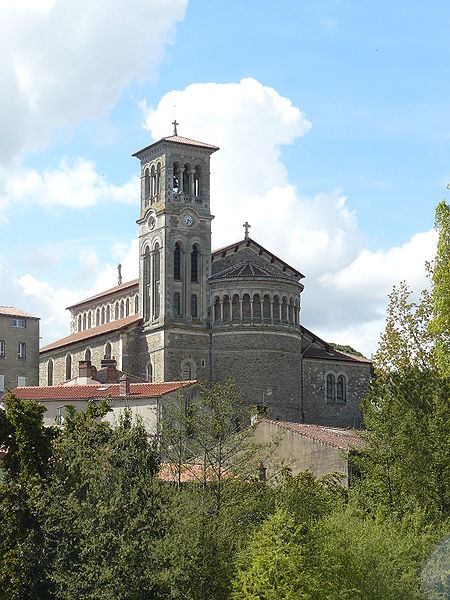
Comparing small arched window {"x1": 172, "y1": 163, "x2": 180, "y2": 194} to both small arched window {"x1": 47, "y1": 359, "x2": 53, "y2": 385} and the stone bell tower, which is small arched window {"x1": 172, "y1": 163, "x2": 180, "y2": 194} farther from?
small arched window {"x1": 47, "y1": 359, "x2": 53, "y2": 385}

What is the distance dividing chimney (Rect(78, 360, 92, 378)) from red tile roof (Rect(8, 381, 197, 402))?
6193 millimetres

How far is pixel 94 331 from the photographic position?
79375 millimetres

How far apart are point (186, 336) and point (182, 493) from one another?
118ft

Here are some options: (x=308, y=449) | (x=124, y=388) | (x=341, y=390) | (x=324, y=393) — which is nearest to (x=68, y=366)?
(x=324, y=393)

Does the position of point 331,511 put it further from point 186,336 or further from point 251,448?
point 186,336

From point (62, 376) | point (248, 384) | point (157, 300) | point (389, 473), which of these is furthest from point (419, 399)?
point (62, 376)

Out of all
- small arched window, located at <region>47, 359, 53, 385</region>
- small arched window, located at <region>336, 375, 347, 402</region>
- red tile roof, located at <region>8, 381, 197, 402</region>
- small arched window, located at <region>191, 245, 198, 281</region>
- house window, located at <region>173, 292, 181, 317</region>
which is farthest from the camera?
small arched window, located at <region>47, 359, 53, 385</region>

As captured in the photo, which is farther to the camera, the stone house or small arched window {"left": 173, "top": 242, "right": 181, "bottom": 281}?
small arched window {"left": 173, "top": 242, "right": 181, "bottom": 281}

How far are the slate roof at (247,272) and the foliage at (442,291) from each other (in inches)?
1194

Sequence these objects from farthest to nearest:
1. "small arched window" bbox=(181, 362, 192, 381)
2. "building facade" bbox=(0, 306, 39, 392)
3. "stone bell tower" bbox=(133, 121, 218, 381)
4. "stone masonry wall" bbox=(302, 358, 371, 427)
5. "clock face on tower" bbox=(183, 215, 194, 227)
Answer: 1. "building facade" bbox=(0, 306, 39, 392)
2. "stone masonry wall" bbox=(302, 358, 371, 427)
3. "clock face on tower" bbox=(183, 215, 194, 227)
4. "stone bell tower" bbox=(133, 121, 218, 381)
5. "small arched window" bbox=(181, 362, 192, 381)

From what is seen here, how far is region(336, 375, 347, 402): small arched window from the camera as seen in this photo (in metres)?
74.6

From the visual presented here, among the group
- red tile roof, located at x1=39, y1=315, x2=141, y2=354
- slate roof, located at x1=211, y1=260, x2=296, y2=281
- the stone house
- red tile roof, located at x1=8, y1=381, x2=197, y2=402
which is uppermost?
slate roof, located at x1=211, y1=260, x2=296, y2=281

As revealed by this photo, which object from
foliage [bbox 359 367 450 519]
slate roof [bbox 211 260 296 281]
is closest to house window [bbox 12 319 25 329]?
slate roof [bbox 211 260 296 281]

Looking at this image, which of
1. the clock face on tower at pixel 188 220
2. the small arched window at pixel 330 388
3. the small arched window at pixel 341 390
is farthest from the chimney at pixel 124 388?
the small arched window at pixel 341 390
